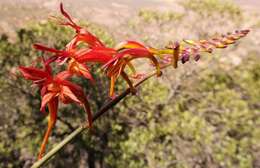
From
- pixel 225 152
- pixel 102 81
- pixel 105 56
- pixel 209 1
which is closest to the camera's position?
pixel 105 56

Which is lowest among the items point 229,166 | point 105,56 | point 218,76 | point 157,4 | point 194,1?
point 157,4

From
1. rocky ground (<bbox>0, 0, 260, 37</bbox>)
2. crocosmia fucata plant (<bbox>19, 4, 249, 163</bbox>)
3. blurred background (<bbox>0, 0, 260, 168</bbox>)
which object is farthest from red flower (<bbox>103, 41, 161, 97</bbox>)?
rocky ground (<bbox>0, 0, 260, 37</bbox>)

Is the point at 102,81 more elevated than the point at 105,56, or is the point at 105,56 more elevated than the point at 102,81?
the point at 105,56

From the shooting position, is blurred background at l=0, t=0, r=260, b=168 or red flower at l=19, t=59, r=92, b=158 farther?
blurred background at l=0, t=0, r=260, b=168

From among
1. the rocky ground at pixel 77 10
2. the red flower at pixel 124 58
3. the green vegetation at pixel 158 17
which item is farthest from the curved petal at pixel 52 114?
the rocky ground at pixel 77 10

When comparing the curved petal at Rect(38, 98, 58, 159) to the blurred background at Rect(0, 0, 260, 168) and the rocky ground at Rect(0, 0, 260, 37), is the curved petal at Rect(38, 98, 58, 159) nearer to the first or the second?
the blurred background at Rect(0, 0, 260, 168)

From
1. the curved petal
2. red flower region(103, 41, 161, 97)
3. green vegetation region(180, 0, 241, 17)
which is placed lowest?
green vegetation region(180, 0, 241, 17)

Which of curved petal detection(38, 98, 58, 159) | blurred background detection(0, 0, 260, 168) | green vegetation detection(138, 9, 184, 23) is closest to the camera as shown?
curved petal detection(38, 98, 58, 159)

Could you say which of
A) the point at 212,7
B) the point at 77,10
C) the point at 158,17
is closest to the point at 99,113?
the point at 158,17

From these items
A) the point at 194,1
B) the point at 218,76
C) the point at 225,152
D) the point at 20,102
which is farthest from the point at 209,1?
the point at 20,102

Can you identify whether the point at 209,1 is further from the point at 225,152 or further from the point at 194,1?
the point at 225,152

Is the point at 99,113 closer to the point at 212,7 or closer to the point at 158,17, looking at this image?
the point at 158,17
